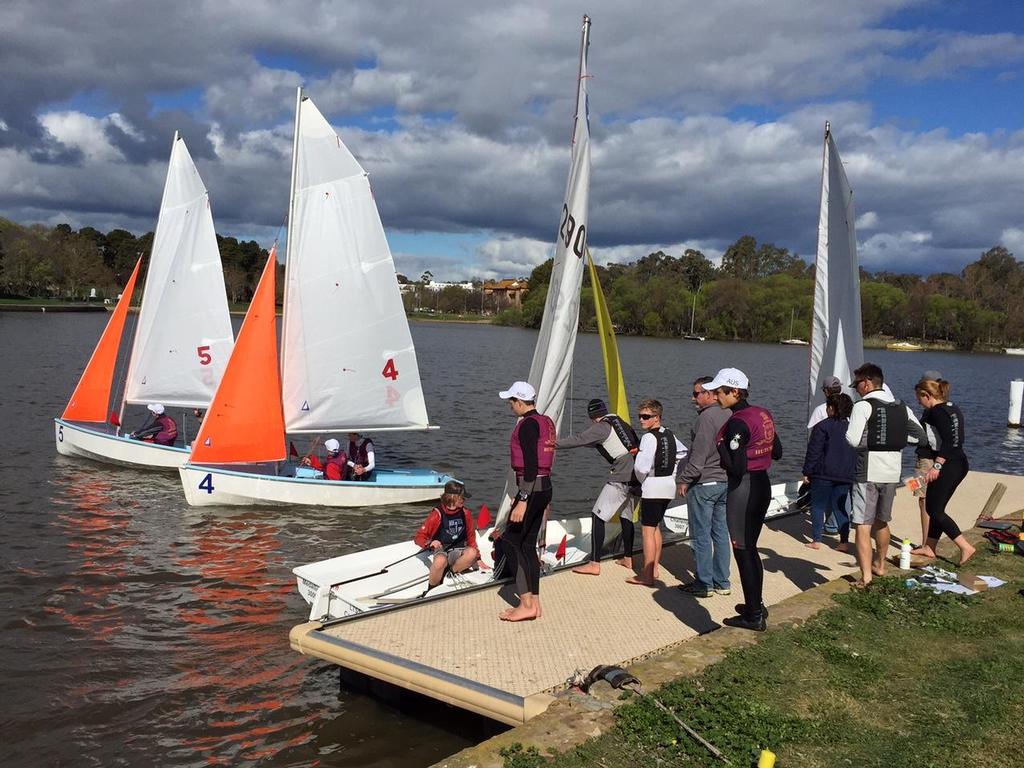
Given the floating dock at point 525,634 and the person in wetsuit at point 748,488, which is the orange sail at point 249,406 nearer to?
the floating dock at point 525,634

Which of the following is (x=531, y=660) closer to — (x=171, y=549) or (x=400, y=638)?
(x=400, y=638)

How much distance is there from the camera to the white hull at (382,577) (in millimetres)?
7613

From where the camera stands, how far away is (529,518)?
6.74 meters

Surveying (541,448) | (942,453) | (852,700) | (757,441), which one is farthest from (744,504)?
(942,453)

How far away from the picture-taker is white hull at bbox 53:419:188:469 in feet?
56.2

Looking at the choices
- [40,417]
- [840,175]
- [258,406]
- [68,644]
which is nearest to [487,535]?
[68,644]

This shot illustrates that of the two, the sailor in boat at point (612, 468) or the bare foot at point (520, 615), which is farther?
the sailor in boat at point (612, 468)

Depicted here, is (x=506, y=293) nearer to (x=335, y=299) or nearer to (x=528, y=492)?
(x=335, y=299)

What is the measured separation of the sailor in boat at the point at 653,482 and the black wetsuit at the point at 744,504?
4.55ft

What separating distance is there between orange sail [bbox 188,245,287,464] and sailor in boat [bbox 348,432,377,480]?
1.24 meters

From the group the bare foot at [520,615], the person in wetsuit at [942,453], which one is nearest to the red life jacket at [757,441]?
the bare foot at [520,615]

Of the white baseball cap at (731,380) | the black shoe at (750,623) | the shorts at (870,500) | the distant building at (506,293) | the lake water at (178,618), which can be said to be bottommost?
the lake water at (178,618)

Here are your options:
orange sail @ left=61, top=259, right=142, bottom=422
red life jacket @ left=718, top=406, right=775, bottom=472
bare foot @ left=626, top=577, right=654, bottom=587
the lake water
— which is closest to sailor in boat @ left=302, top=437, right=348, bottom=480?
the lake water

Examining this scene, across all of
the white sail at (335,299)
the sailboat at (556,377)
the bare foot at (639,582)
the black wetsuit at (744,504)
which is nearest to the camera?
the black wetsuit at (744,504)
